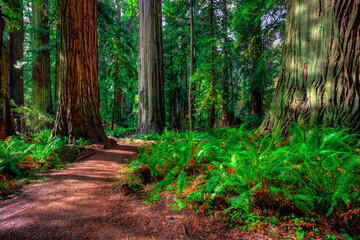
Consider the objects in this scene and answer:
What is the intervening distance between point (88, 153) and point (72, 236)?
334 cm

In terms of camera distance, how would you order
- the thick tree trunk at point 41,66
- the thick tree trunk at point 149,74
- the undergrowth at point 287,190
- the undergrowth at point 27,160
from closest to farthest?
the undergrowth at point 287,190, the undergrowth at point 27,160, the thick tree trunk at point 149,74, the thick tree trunk at point 41,66

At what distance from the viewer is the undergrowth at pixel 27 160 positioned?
2.88 meters

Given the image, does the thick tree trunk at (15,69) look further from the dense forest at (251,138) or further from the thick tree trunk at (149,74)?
the thick tree trunk at (149,74)

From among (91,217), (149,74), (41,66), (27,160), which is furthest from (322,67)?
(41,66)

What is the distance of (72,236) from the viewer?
1532 mm

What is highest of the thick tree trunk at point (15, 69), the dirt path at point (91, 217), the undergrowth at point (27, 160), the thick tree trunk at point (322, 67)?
the thick tree trunk at point (15, 69)

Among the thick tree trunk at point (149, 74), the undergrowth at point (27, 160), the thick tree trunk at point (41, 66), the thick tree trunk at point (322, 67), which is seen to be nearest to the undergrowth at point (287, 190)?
the thick tree trunk at point (322, 67)

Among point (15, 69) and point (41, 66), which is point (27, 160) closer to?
point (41, 66)

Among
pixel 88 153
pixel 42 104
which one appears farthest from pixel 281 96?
pixel 42 104

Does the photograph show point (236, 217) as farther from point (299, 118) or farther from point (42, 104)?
point (42, 104)

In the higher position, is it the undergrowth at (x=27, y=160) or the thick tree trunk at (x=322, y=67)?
the thick tree trunk at (x=322, y=67)

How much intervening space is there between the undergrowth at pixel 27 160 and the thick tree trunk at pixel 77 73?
66cm

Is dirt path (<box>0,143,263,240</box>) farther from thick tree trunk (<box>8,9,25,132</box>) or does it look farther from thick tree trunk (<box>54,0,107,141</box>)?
thick tree trunk (<box>8,9,25,132</box>)

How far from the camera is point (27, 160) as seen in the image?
355cm
